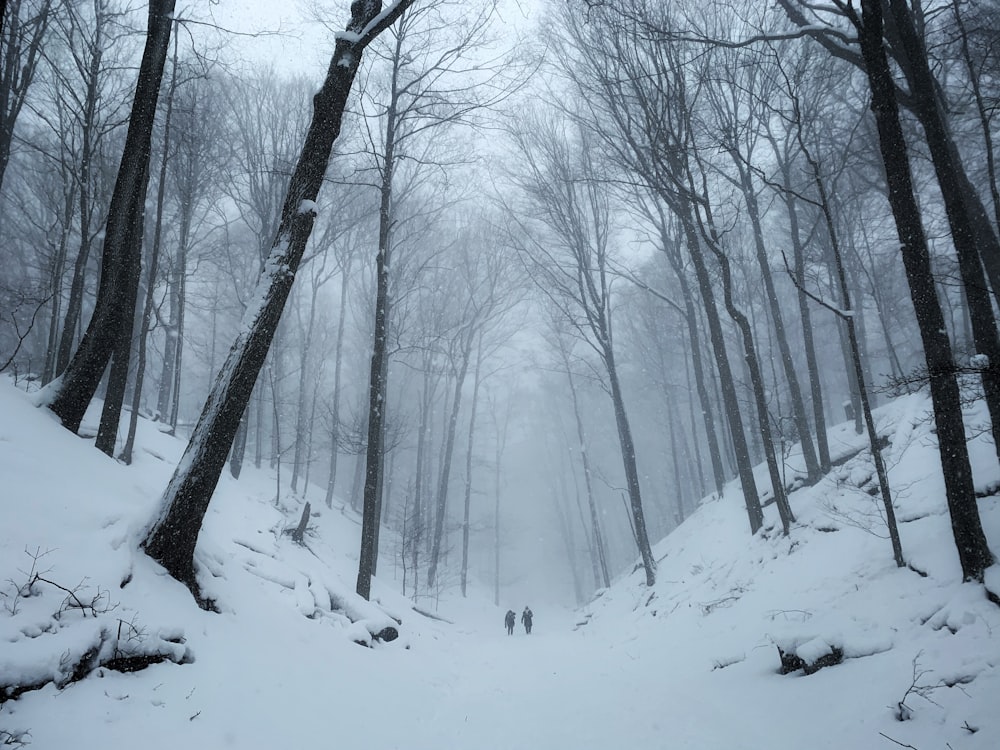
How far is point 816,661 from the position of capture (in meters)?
4.35

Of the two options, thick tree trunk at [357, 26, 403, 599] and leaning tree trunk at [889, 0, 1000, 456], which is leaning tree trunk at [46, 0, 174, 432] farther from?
leaning tree trunk at [889, 0, 1000, 456]

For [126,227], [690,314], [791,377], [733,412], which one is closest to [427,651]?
[733,412]

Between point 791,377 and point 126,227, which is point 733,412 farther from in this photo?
point 126,227

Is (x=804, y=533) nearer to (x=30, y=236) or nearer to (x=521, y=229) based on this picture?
(x=521, y=229)

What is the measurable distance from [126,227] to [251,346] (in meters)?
4.16

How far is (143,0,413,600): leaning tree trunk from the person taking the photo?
4.04m

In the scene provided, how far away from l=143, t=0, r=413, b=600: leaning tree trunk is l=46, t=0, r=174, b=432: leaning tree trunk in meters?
3.21

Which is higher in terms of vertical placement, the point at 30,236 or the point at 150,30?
the point at 30,236

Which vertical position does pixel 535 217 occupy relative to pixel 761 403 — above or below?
above

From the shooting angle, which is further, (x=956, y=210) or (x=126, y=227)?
(x=126, y=227)

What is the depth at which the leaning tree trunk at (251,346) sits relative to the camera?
4035 millimetres

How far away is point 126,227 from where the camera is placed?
6594mm

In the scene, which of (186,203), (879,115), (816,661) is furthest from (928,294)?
(186,203)

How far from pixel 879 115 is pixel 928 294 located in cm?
207
